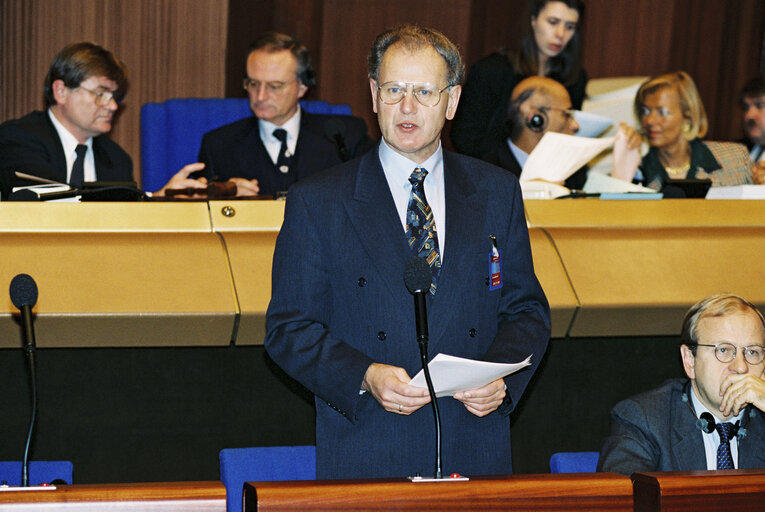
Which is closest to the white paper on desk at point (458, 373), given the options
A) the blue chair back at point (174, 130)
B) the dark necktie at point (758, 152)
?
the blue chair back at point (174, 130)

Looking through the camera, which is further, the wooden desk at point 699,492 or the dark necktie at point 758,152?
the dark necktie at point 758,152

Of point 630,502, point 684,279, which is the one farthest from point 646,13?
point 630,502

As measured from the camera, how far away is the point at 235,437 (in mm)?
2559

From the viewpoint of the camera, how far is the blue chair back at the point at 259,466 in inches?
81.2

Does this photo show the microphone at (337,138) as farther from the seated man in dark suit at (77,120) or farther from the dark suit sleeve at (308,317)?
the dark suit sleeve at (308,317)

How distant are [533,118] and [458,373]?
2.08 meters

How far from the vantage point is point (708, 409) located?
7.36ft

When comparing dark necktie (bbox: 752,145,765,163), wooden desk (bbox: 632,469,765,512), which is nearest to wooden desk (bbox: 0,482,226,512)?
wooden desk (bbox: 632,469,765,512)

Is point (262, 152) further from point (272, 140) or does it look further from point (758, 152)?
point (758, 152)

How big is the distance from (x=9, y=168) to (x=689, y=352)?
6.66 feet

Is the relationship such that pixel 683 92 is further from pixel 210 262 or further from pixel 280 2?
pixel 210 262

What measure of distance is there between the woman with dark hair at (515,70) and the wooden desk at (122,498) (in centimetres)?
252

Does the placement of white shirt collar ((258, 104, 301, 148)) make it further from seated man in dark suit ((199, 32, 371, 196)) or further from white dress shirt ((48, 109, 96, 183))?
white dress shirt ((48, 109, 96, 183))

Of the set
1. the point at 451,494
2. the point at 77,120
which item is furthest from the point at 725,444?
the point at 77,120
